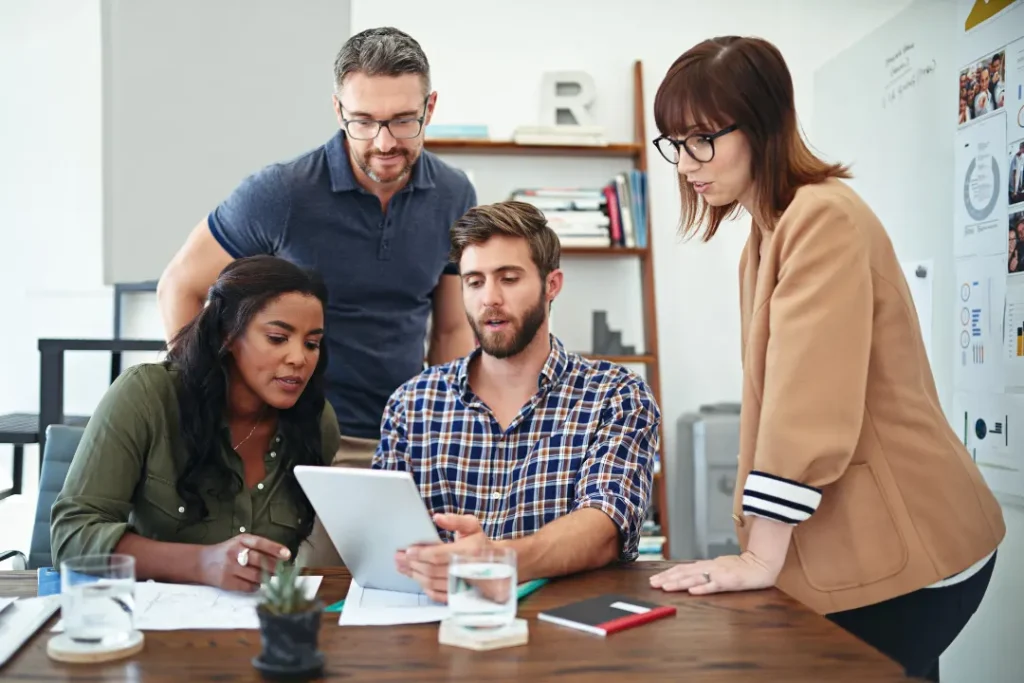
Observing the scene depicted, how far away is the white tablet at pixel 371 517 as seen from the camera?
1.35 m

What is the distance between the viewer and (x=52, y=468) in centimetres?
216

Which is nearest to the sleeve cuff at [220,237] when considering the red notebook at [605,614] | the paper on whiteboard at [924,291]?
the red notebook at [605,614]

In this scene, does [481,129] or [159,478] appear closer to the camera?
[159,478]

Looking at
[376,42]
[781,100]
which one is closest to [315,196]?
[376,42]

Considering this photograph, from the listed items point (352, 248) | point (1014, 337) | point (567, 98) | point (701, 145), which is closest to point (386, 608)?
point (701, 145)

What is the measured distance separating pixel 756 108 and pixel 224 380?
1064 millimetres

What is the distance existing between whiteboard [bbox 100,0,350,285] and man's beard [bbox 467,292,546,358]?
2665 millimetres

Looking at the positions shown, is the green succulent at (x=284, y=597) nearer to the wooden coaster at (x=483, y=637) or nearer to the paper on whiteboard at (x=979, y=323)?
the wooden coaster at (x=483, y=637)

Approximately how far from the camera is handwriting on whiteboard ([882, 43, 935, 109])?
270 centimetres

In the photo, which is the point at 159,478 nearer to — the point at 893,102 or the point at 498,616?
the point at 498,616

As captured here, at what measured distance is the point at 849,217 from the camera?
1.39 meters

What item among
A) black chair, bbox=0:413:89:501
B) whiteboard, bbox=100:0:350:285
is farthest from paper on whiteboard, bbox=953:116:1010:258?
whiteboard, bbox=100:0:350:285

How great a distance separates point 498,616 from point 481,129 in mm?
3209

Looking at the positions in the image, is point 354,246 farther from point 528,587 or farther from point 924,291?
point 924,291
